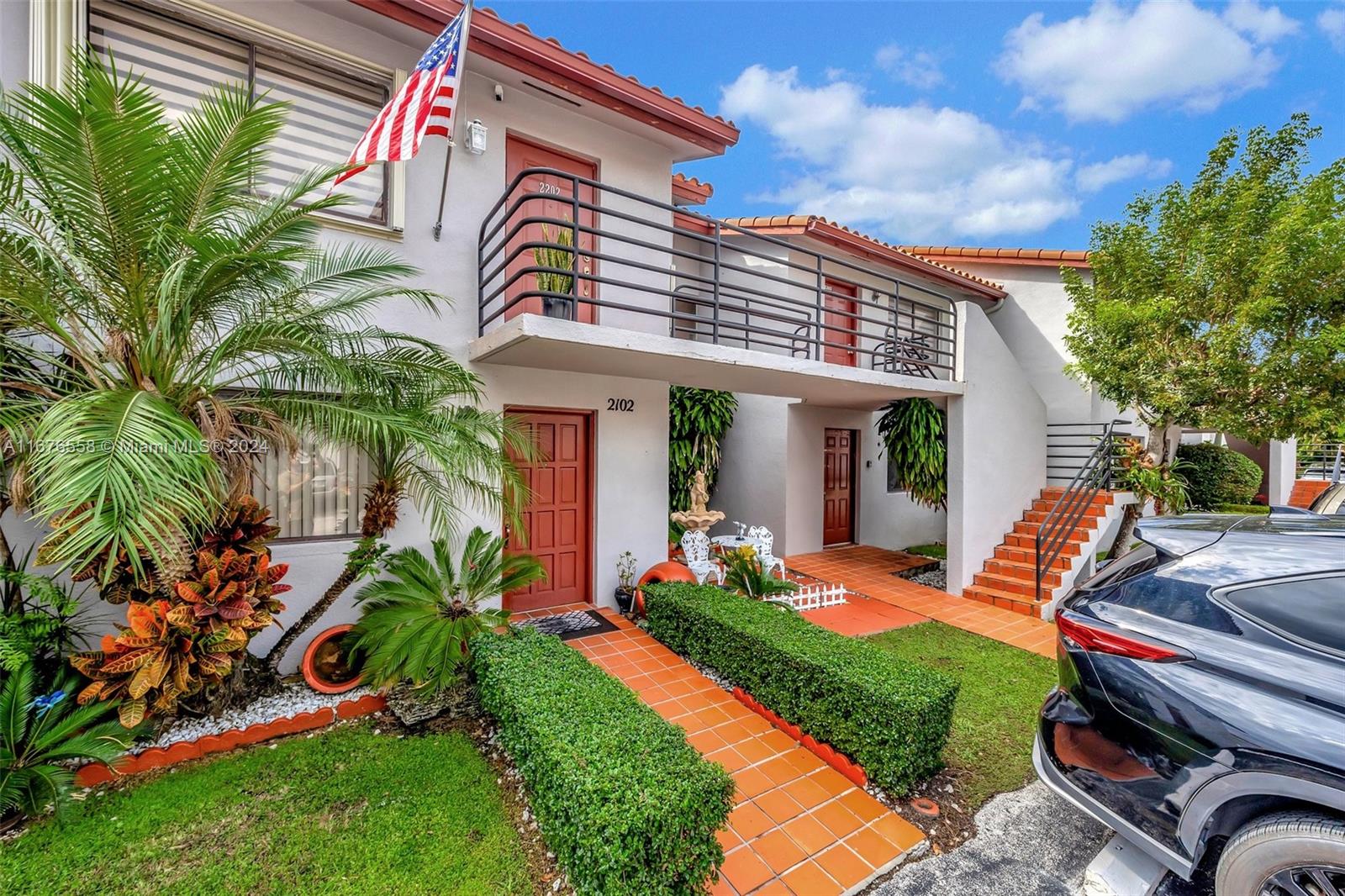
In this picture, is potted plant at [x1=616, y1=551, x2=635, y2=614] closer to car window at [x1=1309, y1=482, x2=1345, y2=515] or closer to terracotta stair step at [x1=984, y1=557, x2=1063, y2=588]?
terracotta stair step at [x1=984, y1=557, x2=1063, y2=588]

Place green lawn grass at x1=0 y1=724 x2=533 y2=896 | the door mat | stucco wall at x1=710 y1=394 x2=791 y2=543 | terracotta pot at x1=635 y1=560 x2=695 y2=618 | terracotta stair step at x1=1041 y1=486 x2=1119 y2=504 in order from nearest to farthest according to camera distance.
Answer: green lawn grass at x1=0 y1=724 x2=533 y2=896, the door mat, terracotta pot at x1=635 y1=560 x2=695 y2=618, terracotta stair step at x1=1041 y1=486 x2=1119 y2=504, stucco wall at x1=710 y1=394 x2=791 y2=543

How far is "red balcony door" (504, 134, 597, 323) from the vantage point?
20.5ft

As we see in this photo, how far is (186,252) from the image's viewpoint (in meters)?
3.21

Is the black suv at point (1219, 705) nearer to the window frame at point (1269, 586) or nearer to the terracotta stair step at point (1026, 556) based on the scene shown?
the window frame at point (1269, 586)

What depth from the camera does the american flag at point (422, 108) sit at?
3.96 meters

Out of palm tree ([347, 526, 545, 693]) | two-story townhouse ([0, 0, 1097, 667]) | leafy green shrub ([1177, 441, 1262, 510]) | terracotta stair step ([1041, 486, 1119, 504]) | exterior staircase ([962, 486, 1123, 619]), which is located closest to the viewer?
palm tree ([347, 526, 545, 693])

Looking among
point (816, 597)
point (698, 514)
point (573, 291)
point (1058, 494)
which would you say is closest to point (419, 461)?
point (573, 291)

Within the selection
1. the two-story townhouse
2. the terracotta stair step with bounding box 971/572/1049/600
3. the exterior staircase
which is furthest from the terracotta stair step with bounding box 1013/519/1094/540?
the terracotta stair step with bounding box 971/572/1049/600

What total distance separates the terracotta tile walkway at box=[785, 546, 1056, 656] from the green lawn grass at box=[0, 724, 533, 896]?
5.97 meters

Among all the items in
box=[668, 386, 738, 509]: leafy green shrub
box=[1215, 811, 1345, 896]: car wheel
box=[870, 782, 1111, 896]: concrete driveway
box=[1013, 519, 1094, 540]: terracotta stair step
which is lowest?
box=[870, 782, 1111, 896]: concrete driveway

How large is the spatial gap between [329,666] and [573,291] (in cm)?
404

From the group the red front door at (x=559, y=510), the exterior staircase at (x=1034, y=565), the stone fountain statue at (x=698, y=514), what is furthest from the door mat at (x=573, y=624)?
the exterior staircase at (x=1034, y=565)

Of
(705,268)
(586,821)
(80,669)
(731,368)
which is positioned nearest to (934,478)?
(731,368)

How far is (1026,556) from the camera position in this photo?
8188mm
